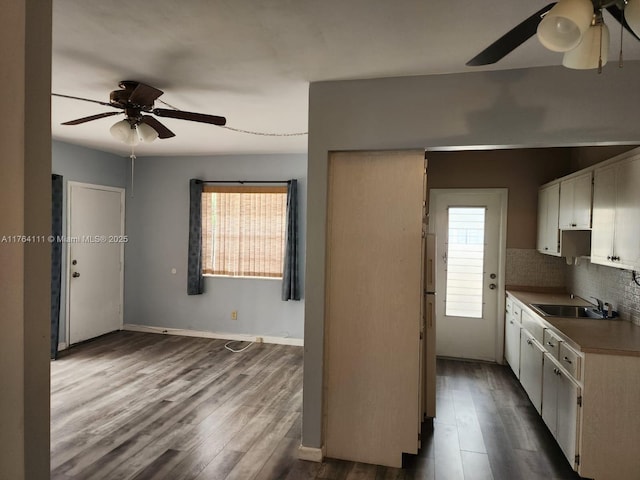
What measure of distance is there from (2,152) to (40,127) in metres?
0.10

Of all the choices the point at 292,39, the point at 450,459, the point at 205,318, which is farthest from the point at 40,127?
the point at 205,318

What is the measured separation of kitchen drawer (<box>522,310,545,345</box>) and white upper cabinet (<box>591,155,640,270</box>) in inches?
25.4

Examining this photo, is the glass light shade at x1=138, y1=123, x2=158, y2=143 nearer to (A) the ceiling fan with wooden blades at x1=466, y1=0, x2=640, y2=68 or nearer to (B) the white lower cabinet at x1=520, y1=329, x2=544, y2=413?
(A) the ceiling fan with wooden blades at x1=466, y1=0, x2=640, y2=68

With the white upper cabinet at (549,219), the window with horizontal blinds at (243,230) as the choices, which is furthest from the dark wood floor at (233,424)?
→ the white upper cabinet at (549,219)

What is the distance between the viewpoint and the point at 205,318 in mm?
5715

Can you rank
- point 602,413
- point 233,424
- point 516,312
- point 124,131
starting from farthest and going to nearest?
point 516,312 < point 233,424 < point 124,131 < point 602,413

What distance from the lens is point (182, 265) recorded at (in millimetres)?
5773

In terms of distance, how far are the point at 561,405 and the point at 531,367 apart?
2.58 feet

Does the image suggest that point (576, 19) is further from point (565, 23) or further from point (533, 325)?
point (533, 325)

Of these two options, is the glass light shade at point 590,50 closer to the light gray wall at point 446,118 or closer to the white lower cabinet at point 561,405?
the light gray wall at point 446,118

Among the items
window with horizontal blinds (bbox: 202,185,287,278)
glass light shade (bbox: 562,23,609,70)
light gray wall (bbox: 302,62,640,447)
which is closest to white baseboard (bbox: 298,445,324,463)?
light gray wall (bbox: 302,62,640,447)

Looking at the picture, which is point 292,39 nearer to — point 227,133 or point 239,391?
point 227,133

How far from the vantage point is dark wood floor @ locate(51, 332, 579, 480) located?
8.55 ft

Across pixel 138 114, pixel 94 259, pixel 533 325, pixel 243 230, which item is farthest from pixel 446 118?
pixel 94 259
